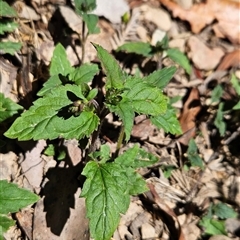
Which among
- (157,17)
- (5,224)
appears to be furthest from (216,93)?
(5,224)

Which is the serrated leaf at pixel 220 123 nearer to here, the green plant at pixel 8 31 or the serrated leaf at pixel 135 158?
the serrated leaf at pixel 135 158

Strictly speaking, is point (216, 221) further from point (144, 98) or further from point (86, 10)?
point (86, 10)

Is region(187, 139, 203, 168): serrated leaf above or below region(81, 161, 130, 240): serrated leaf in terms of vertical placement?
below

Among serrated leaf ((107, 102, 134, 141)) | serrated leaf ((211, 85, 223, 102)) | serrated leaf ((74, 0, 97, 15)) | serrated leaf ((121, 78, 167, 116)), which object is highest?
serrated leaf ((74, 0, 97, 15))

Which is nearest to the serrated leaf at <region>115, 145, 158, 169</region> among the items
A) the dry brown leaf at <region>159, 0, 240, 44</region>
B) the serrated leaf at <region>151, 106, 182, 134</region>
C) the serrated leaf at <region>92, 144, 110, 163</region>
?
the serrated leaf at <region>92, 144, 110, 163</region>

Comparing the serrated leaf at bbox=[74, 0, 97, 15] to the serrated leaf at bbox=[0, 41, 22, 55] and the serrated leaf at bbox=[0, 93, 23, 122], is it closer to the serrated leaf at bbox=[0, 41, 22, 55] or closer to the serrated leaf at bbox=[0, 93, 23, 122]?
the serrated leaf at bbox=[0, 41, 22, 55]

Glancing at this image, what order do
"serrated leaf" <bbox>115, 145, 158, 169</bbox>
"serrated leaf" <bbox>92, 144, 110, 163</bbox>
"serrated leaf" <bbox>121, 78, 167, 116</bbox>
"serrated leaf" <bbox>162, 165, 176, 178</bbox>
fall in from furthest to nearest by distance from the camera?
"serrated leaf" <bbox>162, 165, 176, 178</bbox>
"serrated leaf" <bbox>115, 145, 158, 169</bbox>
"serrated leaf" <bbox>92, 144, 110, 163</bbox>
"serrated leaf" <bbox>121, 78, 167, 116</bbox>

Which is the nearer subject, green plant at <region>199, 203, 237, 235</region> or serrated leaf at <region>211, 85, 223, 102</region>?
green plant at <region>199, 203, 237, 235</region>

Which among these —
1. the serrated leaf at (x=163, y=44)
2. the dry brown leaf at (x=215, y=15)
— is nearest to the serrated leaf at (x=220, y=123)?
the serrated leaf at (x=163, y=44)

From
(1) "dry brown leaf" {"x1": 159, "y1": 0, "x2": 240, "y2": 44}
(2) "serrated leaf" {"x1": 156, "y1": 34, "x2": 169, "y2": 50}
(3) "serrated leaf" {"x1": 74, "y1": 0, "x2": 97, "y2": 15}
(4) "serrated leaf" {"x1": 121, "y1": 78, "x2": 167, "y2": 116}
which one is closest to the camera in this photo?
(4) "serrated leaf" {"x1": 121, "y1": 78, "x2": 167, "y2": 116}
